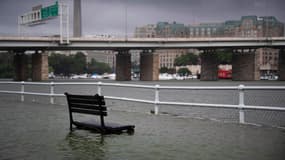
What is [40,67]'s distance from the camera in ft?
350

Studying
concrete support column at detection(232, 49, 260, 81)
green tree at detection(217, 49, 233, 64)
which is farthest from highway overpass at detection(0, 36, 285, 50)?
green tree at detection(217, 49, 233, 64)

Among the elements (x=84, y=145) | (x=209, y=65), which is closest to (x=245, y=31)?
(x=209, y=65)

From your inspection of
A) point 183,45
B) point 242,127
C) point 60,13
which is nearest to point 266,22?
point 183,45

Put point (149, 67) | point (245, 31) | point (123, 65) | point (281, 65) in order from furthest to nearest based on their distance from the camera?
1. point (245, 31)
2. point (123, 65)
3. point (149, 67)
4. point (281, 65)

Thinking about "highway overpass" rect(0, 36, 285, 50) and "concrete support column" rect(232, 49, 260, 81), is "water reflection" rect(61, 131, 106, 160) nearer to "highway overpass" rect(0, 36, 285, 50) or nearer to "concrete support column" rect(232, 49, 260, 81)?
"highway overpass" rect(0, 36, 285, 50)

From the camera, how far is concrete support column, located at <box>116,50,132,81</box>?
110 m

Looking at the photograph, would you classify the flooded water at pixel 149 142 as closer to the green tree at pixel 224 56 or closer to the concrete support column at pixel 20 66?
the concrete support column at pixel 20 66

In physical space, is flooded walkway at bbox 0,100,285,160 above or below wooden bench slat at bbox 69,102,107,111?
below

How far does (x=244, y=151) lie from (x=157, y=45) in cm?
8902

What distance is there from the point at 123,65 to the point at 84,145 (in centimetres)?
10098

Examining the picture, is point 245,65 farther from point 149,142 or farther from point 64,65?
point 149,142

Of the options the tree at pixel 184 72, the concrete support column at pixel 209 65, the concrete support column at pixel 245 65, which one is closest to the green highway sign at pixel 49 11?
the concrete support column at pixel 209 65

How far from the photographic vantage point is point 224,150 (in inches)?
348

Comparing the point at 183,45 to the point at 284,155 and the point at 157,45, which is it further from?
the point at 284,155
